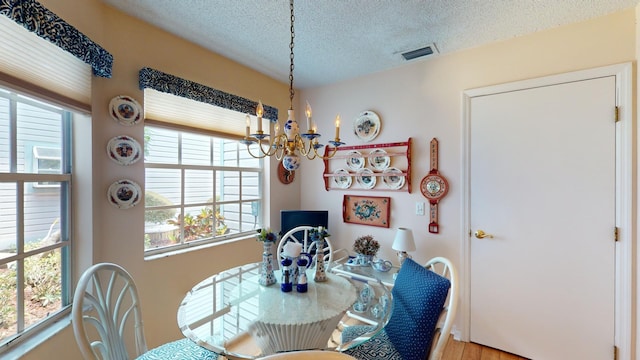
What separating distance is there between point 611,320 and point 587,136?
122 centimetres

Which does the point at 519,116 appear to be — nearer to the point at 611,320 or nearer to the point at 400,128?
the point at 400,128

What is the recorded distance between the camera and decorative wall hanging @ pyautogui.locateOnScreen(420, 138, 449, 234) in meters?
2.20

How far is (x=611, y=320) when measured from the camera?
1640mm

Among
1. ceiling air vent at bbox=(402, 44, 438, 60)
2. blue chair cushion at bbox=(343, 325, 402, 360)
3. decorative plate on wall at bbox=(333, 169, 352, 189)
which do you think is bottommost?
blue chair cushion at bbox=(343, 325, 402, 360)

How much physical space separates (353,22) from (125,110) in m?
1.65

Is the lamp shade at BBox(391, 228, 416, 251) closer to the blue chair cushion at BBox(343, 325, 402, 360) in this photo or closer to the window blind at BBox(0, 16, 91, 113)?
the blue chair cushion at BBox(343, 325, 402, 360)

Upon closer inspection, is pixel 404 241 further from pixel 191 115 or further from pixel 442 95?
pixel 191 115

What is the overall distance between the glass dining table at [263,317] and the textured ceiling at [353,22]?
5.70 feet

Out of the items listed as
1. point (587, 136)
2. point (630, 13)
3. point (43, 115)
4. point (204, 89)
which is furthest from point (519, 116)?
point (43, 115)

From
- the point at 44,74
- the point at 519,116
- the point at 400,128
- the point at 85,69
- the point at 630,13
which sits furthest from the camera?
the point at 400,128

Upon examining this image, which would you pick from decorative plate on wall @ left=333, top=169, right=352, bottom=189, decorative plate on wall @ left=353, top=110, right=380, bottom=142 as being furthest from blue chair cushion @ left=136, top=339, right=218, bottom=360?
decorative plate on wall @ left=353, top=110, right=380, bottom=142

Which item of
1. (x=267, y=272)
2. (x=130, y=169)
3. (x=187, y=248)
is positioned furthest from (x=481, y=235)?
(x=130, y=169)

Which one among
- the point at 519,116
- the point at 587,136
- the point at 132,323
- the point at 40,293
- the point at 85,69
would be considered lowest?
the point at 132,323

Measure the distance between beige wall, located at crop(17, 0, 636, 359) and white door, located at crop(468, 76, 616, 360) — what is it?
0.19 m
